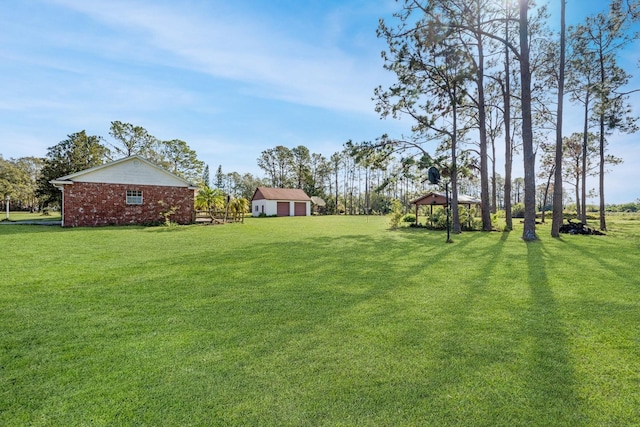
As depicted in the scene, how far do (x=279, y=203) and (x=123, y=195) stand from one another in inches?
822

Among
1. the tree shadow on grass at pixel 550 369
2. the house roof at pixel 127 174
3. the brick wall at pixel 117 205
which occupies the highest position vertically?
the house roof at pixel 127 174

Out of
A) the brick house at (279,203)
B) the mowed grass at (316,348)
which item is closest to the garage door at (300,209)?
the brick house at (279,203)

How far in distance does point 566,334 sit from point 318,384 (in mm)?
2830

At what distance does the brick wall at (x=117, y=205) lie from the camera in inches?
665

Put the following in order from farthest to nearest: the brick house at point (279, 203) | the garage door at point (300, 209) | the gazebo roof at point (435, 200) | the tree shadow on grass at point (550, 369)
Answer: the garage door at point (300, 209) → the brick house at point (279, 203) → the gazebo roof at point (435, 200) → the tree shadow on grass at point (550, 369)

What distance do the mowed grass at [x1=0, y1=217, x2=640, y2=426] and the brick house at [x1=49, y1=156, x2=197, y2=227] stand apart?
526 inches

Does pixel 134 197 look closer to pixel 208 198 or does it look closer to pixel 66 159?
pixel 208 198

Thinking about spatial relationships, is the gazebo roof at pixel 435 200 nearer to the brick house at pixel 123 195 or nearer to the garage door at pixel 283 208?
the brick house at pixel 123 195

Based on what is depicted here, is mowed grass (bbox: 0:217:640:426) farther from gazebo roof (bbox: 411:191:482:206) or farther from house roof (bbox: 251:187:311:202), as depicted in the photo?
house roof (bbox: 251:187:311:202)

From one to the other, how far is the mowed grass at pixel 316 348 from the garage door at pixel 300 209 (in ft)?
110

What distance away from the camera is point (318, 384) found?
7.50 feet

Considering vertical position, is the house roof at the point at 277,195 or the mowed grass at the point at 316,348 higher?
the house roof at the point at 277,195

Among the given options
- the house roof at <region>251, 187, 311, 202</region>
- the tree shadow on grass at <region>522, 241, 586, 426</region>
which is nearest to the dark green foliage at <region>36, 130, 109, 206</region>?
the house roof at <region>251, 187, 311, 202</region>

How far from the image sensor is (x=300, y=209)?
39.8m
